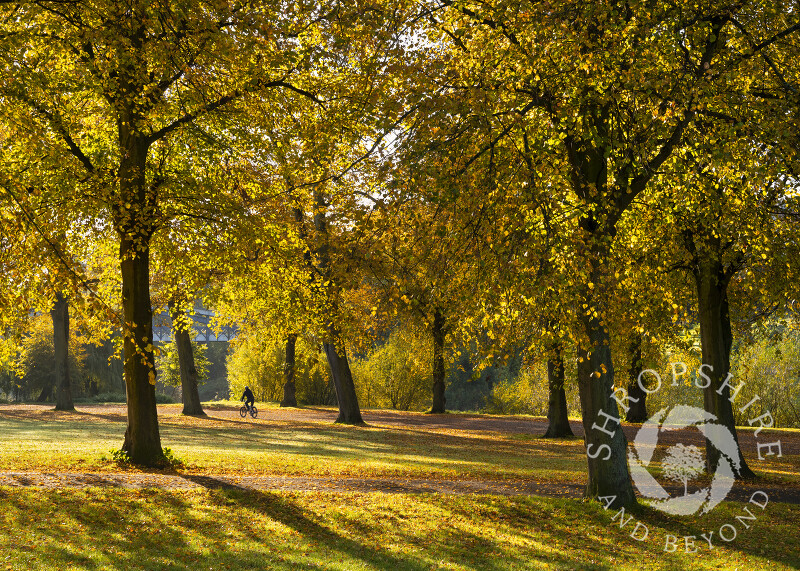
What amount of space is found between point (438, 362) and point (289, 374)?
8318 millimetres

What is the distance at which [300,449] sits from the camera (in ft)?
60.9

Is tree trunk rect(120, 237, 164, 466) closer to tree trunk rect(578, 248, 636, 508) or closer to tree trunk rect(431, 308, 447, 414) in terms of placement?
tree trunk rect(578, 248, 636, 508)

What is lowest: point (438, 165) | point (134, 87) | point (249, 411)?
point (249, 411)

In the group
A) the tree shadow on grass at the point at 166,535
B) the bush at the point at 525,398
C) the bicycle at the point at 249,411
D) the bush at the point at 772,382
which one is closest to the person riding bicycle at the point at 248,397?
the bicycle at the point at 249,411

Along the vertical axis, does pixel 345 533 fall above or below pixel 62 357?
below

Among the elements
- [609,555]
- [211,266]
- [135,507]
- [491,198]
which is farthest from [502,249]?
[211,266]

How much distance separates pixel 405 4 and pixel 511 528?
7701mm

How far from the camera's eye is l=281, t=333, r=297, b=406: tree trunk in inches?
1404

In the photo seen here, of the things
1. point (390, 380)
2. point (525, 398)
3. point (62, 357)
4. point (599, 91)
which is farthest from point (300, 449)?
point (390, 380)

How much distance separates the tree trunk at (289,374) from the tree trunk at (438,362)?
691 centimetres

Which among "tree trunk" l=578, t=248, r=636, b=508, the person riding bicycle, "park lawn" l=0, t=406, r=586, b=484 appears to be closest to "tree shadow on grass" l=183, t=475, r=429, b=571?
"park lawn" l=0, t=406, r=586, b=484

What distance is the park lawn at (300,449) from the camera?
46.2 feet

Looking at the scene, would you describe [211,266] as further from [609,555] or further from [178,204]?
[609,555]

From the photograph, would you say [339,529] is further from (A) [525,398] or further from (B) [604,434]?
(A) [525,398]
